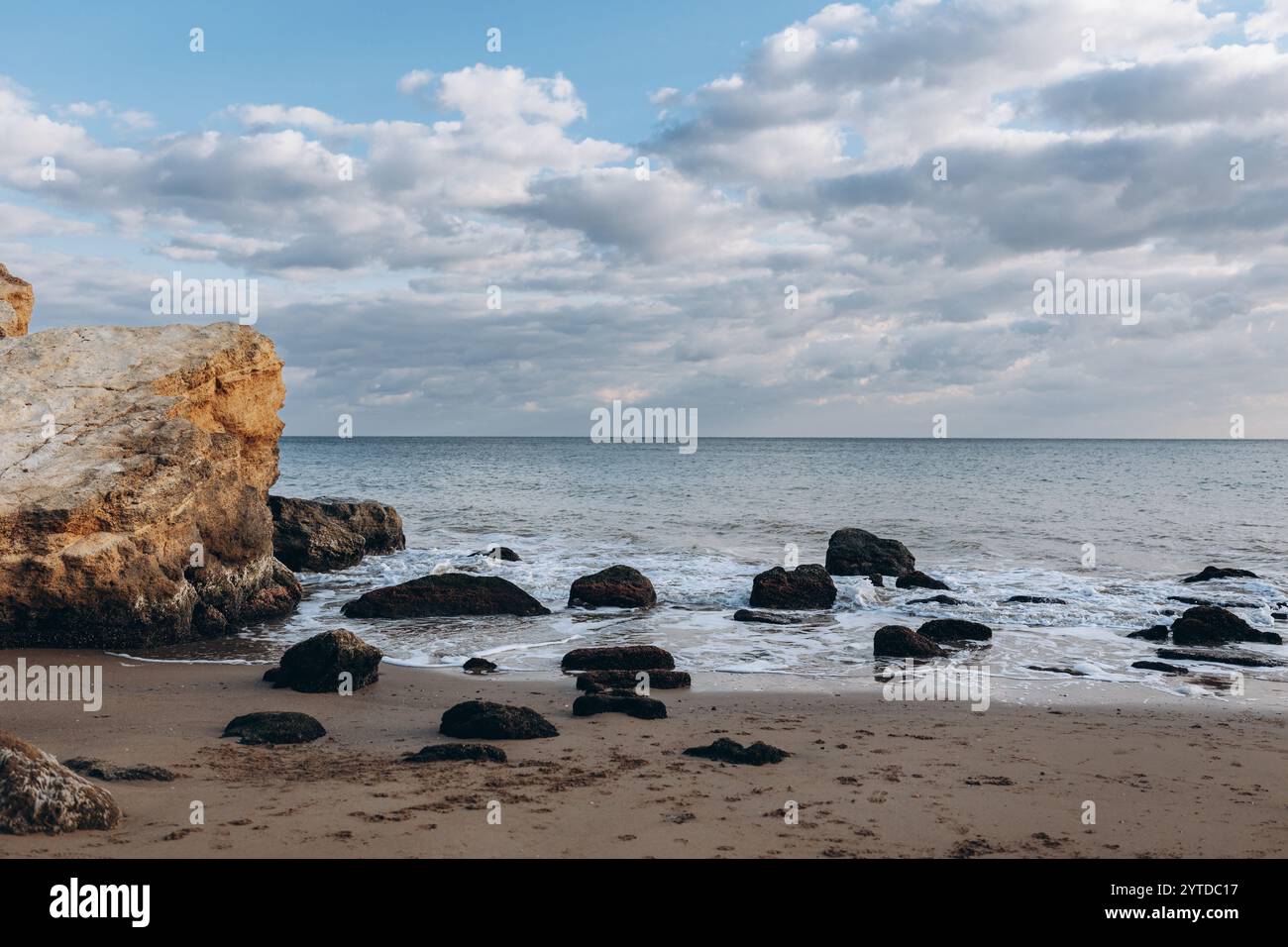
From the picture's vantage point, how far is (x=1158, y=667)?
13.1m

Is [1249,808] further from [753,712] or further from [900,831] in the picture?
[753,712]

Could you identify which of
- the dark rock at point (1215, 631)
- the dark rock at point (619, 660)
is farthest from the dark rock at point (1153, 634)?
the dark rock at point (619, 660)

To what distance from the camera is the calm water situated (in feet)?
47.5

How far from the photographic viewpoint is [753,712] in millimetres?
10445

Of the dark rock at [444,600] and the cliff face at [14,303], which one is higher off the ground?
the cliff face at [14,303]

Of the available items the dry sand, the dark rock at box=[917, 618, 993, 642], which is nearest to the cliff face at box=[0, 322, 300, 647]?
the dry sand

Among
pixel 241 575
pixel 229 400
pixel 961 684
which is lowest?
pixel 961 684

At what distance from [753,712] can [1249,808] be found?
4.69 m

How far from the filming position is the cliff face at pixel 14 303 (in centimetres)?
1755

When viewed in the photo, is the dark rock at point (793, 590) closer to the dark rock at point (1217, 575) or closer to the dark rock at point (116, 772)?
the dark rock at point (1217, 575)

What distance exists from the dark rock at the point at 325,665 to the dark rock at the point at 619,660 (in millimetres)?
2621

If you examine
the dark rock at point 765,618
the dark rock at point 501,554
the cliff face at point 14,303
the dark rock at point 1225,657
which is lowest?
the dark rock at point 1225,657

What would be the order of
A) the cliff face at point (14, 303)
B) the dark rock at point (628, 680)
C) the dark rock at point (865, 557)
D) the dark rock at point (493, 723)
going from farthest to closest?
the dark rock at point (865, 557) → the cliff face at point (14, 303) → the dark rock at point (628, 680) → the dark rock at point (493, 723)
